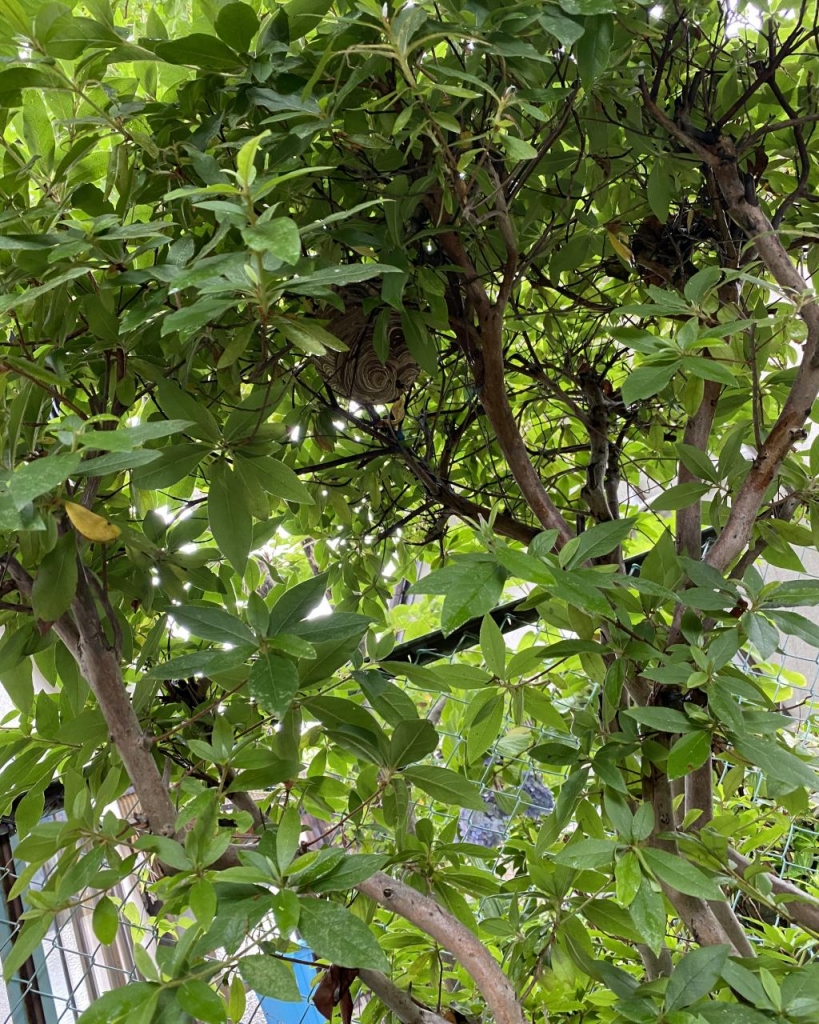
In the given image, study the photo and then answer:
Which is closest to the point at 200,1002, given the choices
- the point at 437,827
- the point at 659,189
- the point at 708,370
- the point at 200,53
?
the point at 708,370

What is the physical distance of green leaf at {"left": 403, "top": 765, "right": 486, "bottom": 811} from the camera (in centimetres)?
73

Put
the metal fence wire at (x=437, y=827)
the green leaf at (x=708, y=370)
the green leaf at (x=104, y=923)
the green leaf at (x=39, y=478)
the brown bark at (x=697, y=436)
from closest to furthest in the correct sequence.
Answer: the green leaf at (x=39, y=478)
the green leaf at (x=708, y=370)
the green leaf at (x=104, y=923)
the brown bark at (x=697, y=436)
the metal fence wire at (x=437, y=827)

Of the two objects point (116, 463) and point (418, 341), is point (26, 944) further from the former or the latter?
point (418, 341)

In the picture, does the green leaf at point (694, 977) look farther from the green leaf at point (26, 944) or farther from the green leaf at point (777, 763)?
the green leaf at point (26, 944)

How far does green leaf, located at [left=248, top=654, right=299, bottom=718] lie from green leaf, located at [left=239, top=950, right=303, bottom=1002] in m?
0.15

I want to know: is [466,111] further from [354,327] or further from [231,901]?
[231,901]

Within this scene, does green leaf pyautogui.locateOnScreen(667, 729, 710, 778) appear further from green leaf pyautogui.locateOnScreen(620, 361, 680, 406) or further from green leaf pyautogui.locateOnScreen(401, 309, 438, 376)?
green leaf pyautogui.locateOnScreen(401, 309, 438, 376)

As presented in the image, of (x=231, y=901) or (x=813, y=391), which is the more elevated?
(x=813, y=391)

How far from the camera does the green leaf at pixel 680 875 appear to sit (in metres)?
0.63

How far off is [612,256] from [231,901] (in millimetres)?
855

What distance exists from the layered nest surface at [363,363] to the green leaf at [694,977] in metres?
0.59

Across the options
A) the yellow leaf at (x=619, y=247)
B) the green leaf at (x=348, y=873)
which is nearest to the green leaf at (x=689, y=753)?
the green leaf at (x=348, y=873)

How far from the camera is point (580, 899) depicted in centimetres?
85

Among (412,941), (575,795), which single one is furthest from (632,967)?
(575,795)
